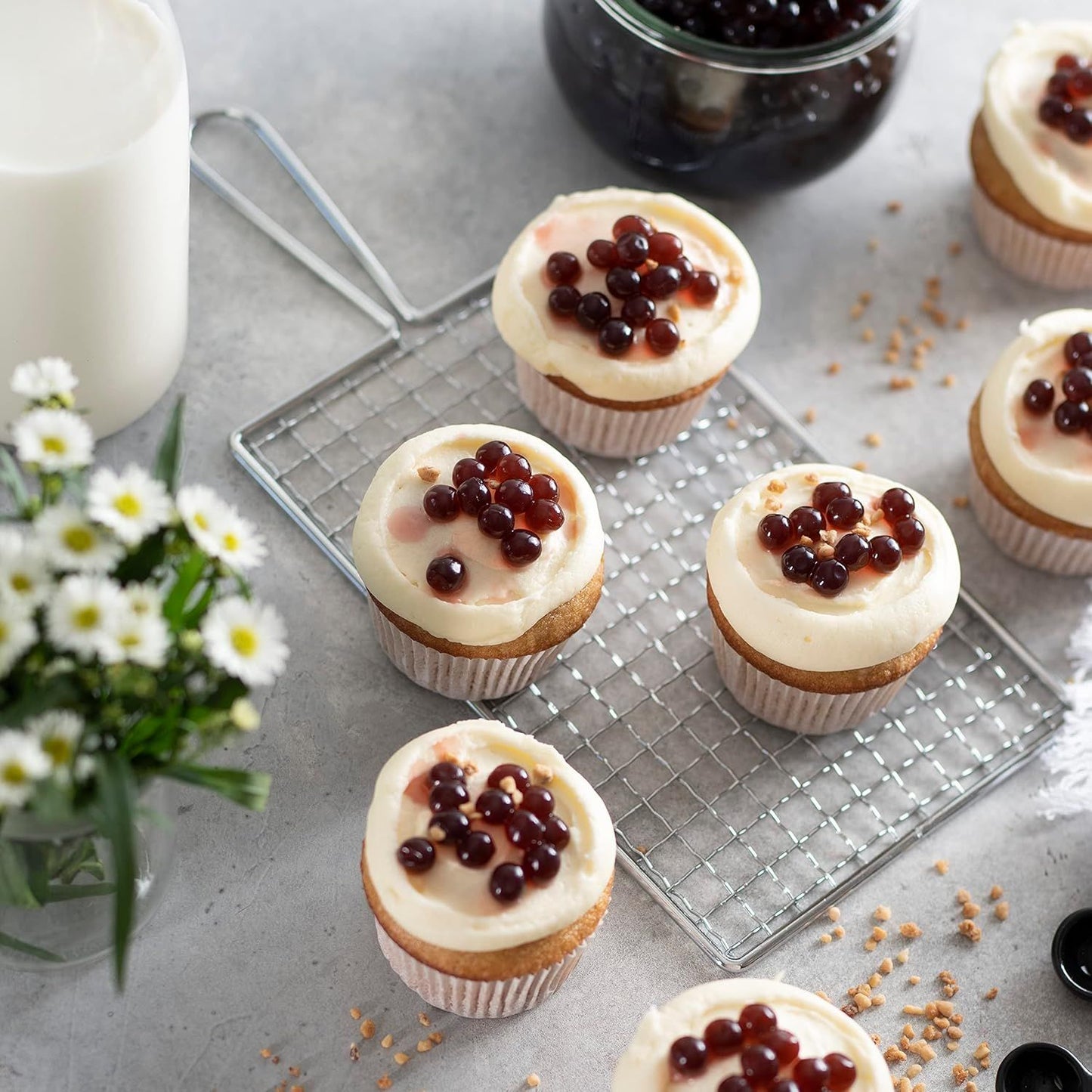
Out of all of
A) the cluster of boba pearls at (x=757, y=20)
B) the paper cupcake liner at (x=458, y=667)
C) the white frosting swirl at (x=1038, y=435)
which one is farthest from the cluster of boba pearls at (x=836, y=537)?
the cluster of boba pearls at (x=757, y=20)

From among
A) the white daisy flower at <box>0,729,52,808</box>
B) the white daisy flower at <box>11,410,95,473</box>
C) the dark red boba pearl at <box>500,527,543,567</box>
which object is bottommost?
the dark red boba pearl at <box>500,527,543,567</box>

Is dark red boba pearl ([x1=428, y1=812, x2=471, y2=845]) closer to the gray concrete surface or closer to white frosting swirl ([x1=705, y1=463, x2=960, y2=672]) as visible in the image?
the gray concrete surface

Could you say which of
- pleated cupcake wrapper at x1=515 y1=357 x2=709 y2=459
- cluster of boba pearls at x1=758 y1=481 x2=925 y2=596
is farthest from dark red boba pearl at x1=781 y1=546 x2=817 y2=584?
pleated cupcake wrapper at x1=515 y1=357 x2=709 y2=459

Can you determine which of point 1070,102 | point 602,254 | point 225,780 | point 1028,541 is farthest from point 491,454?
point 1070,102

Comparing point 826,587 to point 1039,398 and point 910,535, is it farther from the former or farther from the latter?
point 1039,398

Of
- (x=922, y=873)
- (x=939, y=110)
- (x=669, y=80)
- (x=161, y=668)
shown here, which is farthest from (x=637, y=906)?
(x=939, y=110)
